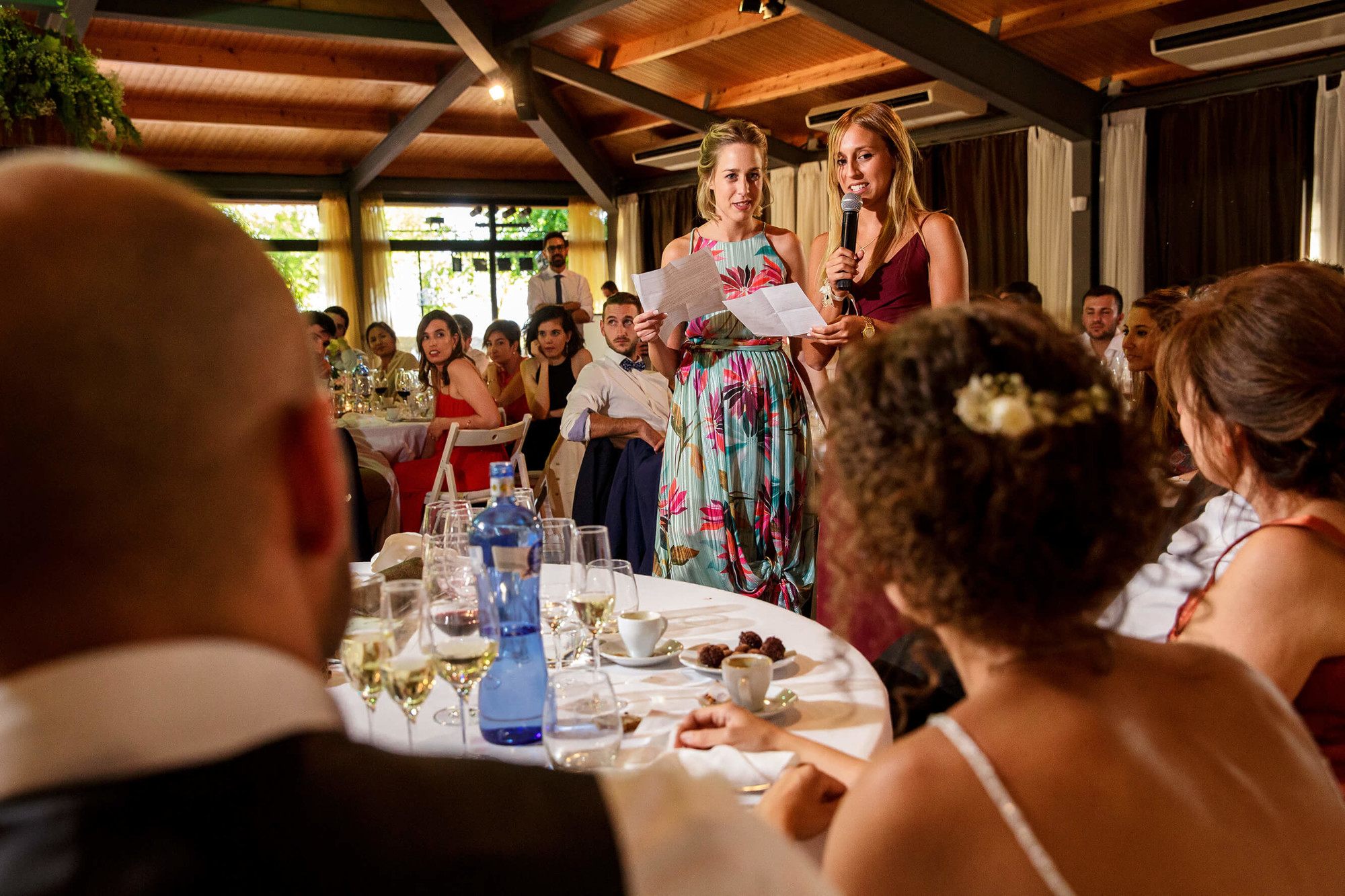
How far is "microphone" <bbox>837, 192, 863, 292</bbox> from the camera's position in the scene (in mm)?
2740

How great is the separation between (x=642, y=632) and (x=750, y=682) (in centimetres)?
24

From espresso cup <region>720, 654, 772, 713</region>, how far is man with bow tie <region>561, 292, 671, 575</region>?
246 cm

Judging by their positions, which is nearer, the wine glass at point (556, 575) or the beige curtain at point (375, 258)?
the wine glass at point (556, 575)

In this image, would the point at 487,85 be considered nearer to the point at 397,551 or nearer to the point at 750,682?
the point at 397,551

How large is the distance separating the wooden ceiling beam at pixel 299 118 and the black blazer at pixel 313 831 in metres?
10.2

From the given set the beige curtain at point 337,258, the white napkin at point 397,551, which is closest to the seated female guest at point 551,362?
the white napkin at point 397,551

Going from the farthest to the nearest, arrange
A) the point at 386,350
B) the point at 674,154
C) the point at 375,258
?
the point at 375,258
the point at 674,154
the point at 386,350

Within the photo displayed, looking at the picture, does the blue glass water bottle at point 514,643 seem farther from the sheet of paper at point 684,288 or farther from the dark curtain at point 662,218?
the dark curtain at point 662,218

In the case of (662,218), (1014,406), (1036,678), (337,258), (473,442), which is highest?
(662,218)

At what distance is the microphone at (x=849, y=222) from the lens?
2740 millimetres

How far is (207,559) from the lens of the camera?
17.6 inches

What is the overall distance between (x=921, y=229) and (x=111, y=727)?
2690 mm

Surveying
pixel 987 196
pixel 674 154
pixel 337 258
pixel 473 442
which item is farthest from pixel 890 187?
pixel 337 258

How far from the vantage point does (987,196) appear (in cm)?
886
